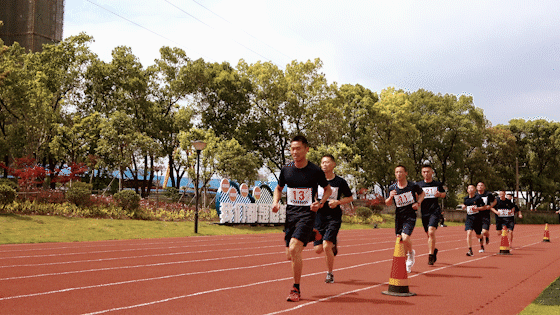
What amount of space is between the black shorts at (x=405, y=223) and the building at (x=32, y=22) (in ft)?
225

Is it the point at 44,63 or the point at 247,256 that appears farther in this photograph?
the point at 44,63

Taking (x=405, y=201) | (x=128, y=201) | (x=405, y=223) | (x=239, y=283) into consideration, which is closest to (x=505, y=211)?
(x=405, y=201)

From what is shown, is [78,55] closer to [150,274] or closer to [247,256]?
[247,256]

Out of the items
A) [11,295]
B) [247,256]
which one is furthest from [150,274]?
[247,256]

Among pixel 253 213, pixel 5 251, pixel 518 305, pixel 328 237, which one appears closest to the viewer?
pixel 518 305

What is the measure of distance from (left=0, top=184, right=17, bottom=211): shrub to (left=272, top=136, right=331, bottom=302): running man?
1883 centimetres

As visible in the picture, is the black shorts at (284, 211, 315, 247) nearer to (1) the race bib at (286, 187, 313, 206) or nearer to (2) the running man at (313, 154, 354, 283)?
(1) the race bib at (286, 187, 313, 206)

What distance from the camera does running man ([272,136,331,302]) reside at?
7.57 metres

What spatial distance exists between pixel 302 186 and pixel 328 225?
80.7 inches

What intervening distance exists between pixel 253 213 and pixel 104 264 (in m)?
20.2

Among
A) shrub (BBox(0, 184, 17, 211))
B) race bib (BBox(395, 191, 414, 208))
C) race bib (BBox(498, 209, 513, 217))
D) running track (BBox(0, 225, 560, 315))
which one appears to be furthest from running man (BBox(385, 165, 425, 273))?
shrub (BBox(0, 184, 17, 211))

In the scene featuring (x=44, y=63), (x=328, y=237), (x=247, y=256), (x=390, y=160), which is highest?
(x=44, y=63)

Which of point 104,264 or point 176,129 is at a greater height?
point 176,129

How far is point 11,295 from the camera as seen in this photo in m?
7.91
